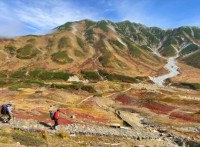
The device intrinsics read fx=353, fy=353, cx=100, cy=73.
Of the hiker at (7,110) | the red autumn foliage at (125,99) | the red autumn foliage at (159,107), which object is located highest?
the red autumn foliage at (125,99)

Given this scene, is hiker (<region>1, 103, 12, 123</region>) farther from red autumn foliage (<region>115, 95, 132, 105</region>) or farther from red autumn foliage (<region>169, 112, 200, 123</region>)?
red autumn foliage (<region>115, 95, 132, 105</region>)

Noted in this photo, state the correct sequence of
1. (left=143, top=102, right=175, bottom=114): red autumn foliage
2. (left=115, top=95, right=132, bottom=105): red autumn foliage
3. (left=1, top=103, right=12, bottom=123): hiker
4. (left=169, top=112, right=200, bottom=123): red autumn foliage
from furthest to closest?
1. (left=115, top=95, right=132, bottom=105): red autumn foliage
2. (left=143, top=102, right=175, bottom=114): red autumn foliage
3. (left=169, top=112, right=200, bottom=123): red autumn foliage
4. (left=1, top=103, right=12, bottom=123): hiker

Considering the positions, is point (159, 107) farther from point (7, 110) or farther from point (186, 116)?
point (7, 110)

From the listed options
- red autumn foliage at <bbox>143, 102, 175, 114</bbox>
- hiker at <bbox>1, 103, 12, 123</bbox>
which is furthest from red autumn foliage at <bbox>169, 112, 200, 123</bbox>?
hiker at <bbox>1, 103, 12, 123</bbox>

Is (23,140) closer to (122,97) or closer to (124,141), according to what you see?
(124,141)

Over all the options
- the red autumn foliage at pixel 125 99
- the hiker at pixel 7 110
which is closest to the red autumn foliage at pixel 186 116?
the red autumn foliage at pixel 125 99

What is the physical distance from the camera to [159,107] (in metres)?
110

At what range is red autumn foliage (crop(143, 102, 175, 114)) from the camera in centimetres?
10276

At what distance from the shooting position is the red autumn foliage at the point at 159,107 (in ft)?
337

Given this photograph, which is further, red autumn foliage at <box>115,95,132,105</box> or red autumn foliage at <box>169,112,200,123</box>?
red autumn foliage at <box>115,95,132,105</box>

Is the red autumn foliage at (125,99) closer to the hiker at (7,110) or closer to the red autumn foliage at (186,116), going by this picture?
the red autumn foliage at (186,116)

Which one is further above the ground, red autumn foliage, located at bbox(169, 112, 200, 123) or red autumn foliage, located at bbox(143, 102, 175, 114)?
red autumn foliage, located at bbox(143, 102, 175, 114)

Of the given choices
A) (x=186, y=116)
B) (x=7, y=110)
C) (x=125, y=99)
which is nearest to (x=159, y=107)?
(x=186, y=116)

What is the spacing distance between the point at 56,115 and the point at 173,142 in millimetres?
19700
